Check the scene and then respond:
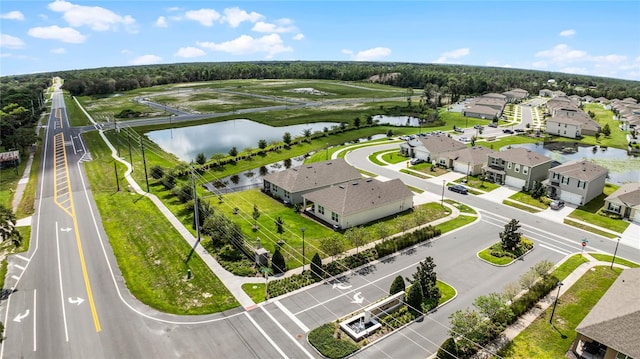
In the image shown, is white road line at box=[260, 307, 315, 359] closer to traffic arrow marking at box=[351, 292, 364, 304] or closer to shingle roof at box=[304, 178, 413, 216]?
traffic arrow marking at box=[351, 292, 364, 304]

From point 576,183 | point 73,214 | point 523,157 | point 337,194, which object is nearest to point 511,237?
point 337,194

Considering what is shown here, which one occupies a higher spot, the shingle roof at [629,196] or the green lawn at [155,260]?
the shingle roof at [629,196]

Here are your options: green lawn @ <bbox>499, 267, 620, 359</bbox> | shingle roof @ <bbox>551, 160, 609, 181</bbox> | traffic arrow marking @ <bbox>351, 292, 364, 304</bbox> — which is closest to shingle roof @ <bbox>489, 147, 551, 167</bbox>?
shingle roof @ <bbox>551, 160, 609, 181</bbox>

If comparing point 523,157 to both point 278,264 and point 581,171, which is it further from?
point 278,264

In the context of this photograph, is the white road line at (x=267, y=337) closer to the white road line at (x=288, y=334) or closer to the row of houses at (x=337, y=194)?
the white road line at (x=288, y=334)

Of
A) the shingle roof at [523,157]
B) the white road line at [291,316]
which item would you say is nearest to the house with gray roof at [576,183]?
the shingle roof at [523,157]
